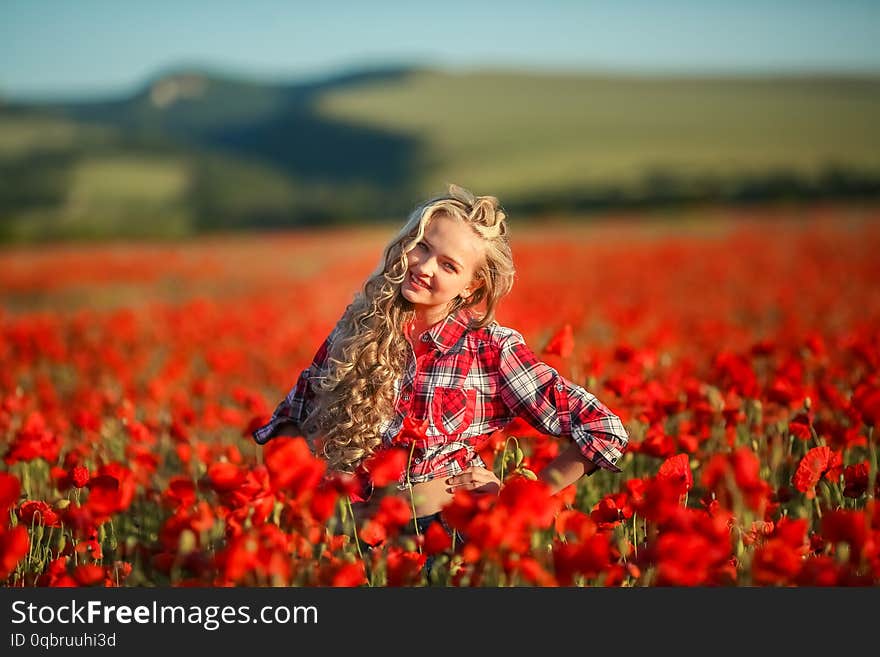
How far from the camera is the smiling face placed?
7.83 ft

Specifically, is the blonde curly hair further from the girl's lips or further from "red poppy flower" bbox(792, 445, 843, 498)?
"red poppy flower" bbox(792, 445, 843, 498)

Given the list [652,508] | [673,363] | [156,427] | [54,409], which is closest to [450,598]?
[652,508]

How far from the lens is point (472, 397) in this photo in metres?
2.45

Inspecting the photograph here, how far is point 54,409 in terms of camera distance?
4293mm

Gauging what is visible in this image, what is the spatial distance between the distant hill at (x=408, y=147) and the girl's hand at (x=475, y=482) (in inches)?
→ 871

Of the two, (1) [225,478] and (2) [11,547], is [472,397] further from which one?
(2) [11,547]

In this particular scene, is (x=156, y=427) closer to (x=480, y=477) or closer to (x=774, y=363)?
(x=480, y=477)

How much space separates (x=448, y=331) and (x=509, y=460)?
1.53 ft

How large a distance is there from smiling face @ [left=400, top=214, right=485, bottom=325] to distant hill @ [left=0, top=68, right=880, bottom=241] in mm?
22008

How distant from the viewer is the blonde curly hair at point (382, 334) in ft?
7.91

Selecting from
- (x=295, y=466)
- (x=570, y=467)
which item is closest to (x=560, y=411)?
(x=570, y=467)

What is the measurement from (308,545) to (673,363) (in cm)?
337

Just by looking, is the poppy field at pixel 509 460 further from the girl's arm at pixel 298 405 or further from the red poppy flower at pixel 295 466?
the girl's arm at pixel 298 405

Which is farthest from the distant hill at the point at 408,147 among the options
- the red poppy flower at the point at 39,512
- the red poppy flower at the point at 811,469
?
the red poppy flower at the point at 39,512
